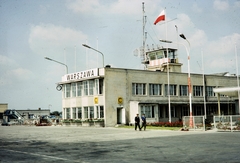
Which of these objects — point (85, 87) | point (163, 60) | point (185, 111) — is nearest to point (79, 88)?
point (85, 87)

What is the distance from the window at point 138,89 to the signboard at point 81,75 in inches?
249

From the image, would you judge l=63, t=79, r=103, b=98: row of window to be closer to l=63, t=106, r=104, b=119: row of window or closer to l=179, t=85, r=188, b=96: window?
l=63, t=106, r=104, b=119: row of window

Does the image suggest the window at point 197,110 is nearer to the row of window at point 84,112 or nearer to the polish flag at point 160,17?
the row of window at point 84,112

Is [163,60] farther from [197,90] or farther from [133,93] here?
[133,93]

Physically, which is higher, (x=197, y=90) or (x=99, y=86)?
(x=99, y=86)

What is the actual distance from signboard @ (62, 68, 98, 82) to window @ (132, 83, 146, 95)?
6327mm

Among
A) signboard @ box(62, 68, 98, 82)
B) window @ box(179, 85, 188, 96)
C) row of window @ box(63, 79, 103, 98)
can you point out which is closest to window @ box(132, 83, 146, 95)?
row of window @ box(63, 79, 103, 98)

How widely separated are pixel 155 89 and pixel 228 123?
22.1 meters

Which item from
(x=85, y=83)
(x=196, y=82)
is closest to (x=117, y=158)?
(x=85, y=83)

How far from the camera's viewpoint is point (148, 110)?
4750cm

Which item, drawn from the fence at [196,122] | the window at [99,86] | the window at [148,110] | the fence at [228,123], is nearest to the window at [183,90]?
the window at [148,110]

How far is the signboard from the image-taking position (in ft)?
148

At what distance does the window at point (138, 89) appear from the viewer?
47.3 m

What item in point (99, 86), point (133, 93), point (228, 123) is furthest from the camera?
point (133, 93)
